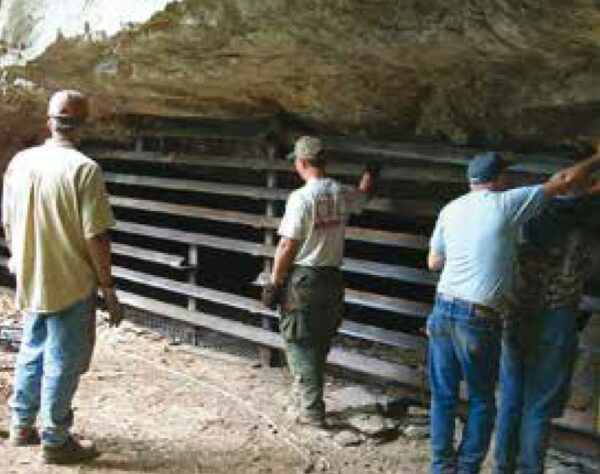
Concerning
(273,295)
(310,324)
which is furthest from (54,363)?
(310,324)

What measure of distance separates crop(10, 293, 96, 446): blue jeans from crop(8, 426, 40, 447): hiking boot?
0.40 feet

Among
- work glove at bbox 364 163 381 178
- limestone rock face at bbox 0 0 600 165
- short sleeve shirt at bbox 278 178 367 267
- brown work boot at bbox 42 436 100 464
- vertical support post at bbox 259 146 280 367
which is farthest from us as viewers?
vertical support post at bbox 259 146 280 367

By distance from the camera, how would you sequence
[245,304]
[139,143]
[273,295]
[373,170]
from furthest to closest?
[139,143] → [245,304] → [373,170] → [273,295]

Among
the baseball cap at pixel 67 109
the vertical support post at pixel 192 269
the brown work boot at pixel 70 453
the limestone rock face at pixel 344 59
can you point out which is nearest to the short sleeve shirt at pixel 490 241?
the limestone rock face at pixel 344 59

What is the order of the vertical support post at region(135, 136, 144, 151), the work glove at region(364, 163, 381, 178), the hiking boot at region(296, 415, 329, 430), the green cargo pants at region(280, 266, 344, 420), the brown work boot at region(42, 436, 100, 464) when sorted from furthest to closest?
the vertical support post at region(135, 136, 144, 151) < the work glove at region(364, 163, 381, 178) < the hiking boot at region(296, 415, 329, 430) < the green cargo pants at region(280, 266, 344, 420) < the brown work boot at region(42, 436, 100, 464)

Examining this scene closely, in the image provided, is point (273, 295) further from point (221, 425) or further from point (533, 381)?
Result: point (533, 381)

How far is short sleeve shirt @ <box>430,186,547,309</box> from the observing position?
4.41 metres

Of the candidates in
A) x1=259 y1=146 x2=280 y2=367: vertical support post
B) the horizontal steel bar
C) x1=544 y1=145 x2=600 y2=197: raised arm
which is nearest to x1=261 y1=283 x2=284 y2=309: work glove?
the horizontal steel bar

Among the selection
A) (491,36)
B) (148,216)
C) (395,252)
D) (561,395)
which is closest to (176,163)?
(148,216)

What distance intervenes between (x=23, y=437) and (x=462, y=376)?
8.32 feet

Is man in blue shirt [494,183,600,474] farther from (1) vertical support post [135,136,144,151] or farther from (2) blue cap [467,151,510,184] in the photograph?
(1) vertical support post [135,136,144,151]

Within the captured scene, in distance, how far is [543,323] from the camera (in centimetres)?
459

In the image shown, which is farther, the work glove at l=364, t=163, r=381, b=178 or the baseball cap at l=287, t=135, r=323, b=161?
the work glove at l=364, t=163, r=381, b=178

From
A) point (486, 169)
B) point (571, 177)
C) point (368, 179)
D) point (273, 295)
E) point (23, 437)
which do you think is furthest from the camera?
point (368, 179)
